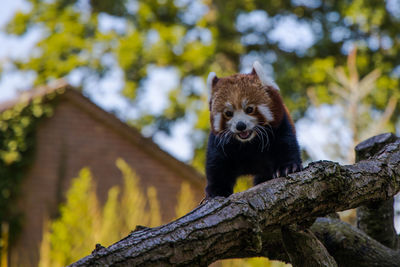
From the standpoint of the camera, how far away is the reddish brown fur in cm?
224

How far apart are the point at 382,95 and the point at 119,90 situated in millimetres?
7128

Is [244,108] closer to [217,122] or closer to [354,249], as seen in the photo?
[217,122]

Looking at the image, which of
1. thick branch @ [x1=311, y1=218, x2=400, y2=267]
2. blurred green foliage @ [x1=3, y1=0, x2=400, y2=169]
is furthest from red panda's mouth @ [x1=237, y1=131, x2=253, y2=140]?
blurred green foliage @ [x1=3, y1=0, x2=400, y2=169]

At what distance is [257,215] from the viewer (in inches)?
56.7

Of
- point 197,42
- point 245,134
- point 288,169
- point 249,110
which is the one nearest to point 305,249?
point 288,169

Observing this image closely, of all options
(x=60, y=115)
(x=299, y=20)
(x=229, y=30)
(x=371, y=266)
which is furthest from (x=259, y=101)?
(x=299, y=20)

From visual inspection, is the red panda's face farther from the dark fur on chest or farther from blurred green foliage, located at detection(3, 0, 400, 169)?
blurred green foliage, located at detection(3, 0, 400, 169)

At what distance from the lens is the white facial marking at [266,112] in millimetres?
2217

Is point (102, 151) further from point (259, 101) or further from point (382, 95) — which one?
point (382, 95)

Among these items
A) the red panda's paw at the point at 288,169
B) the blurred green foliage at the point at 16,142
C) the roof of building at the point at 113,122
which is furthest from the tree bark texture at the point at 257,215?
the blurred green foliage at the point at 16,142

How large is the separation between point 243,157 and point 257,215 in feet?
2.94

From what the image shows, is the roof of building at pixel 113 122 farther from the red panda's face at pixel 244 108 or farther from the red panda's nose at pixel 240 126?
the red panda's nose at pixel 240 126

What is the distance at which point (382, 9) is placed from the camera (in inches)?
465

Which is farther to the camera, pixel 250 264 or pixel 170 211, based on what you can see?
pixel 170 211
